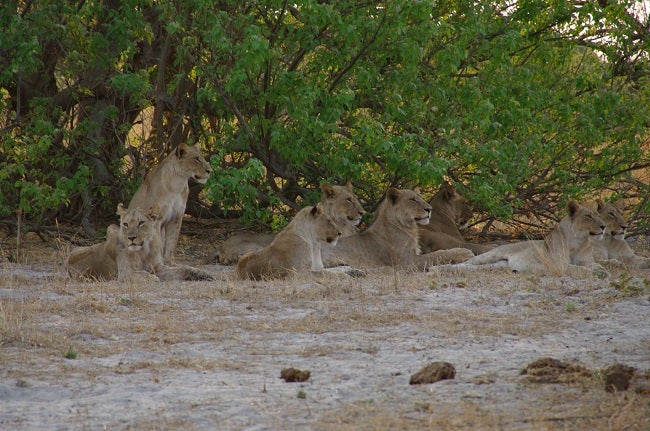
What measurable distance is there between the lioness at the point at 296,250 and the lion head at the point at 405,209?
150 centimetres

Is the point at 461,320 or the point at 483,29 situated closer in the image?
the point at 461,320

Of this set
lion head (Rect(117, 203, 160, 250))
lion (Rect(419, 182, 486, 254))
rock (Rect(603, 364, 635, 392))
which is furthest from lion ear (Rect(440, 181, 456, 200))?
rock (Rect(603, 364, 635, 392))

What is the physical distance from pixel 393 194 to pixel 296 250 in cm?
211

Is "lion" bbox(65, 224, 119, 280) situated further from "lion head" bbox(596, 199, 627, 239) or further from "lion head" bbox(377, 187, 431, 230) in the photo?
"lion head" bbox(596, 199, 627, 239)

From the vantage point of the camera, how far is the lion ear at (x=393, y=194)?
11.5 metres

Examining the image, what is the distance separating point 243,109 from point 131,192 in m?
1.71

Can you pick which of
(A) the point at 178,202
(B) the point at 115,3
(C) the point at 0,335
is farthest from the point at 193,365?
(B) the point at 115,3

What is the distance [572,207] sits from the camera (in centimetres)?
1066

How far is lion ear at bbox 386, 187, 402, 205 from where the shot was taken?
1146cm

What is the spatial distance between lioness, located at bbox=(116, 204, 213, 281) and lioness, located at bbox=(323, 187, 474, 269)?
6.43 feet

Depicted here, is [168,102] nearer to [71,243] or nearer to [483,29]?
[71,243]

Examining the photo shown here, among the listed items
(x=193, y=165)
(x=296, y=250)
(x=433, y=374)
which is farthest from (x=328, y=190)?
(x=433, y=374)

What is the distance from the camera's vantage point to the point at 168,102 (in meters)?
12.8

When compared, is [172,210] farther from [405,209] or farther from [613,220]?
[613,220]
